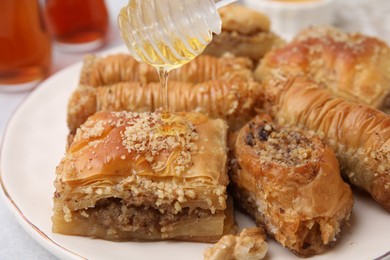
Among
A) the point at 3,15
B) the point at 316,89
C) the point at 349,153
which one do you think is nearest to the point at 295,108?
the point at 316,89

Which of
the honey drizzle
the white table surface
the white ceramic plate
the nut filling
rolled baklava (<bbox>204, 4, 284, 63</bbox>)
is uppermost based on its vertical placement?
the honey drizzle

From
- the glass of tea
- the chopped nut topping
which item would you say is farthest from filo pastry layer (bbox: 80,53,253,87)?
the glass of tea

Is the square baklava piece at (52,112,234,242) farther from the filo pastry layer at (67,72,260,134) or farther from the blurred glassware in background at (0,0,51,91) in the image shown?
the blurred glassware in background at (0,0,51,91)

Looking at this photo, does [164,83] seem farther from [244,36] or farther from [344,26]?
[344,26]

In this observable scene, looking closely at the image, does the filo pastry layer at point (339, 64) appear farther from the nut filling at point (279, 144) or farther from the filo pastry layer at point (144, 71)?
the nut filling at point (279, 144)

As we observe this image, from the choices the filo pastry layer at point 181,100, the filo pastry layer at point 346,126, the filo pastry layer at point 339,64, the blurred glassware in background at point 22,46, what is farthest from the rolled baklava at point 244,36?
the blurred glassware in background at point 22,46

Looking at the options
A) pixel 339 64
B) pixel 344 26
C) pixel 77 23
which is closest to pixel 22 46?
pixel 77 23
